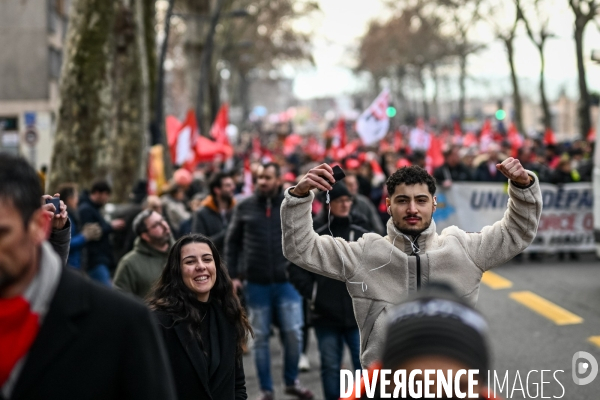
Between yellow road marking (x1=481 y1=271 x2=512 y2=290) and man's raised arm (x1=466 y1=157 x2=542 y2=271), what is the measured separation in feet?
28.2

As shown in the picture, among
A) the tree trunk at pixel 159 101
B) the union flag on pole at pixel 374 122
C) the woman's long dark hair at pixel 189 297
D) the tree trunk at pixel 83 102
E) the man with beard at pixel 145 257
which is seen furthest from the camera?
the tree trunk at pixel 159 101

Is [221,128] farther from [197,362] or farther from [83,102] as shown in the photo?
[197,362]

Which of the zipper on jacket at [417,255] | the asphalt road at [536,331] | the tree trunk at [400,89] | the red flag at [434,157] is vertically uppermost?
the tree trunk at [400,89]

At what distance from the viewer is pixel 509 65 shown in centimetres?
3806

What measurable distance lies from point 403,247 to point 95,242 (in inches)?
227

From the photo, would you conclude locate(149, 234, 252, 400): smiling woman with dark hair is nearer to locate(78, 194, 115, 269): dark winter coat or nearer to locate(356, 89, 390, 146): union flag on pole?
locate(78, 194, 115, 269): dark winter coat

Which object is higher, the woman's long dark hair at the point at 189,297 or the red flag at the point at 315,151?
the red flag at the point at 315,151

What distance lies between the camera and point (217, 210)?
8.73 m

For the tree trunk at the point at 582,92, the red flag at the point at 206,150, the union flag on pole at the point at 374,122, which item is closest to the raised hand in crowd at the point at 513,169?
the union flag on pole at the point at 374,122

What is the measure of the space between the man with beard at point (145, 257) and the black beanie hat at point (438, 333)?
170 inches

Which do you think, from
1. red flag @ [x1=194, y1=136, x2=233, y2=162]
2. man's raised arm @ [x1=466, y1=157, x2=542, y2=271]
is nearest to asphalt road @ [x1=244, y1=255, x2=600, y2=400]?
man's raised arm @ [x1=466, y1=157, x2=542, y2=271]

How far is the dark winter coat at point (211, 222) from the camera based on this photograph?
27.8ft

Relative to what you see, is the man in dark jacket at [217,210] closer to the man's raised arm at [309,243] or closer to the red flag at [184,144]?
the man's raised arm at [309,243]

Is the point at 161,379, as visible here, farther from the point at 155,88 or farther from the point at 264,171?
the point at 155,88
